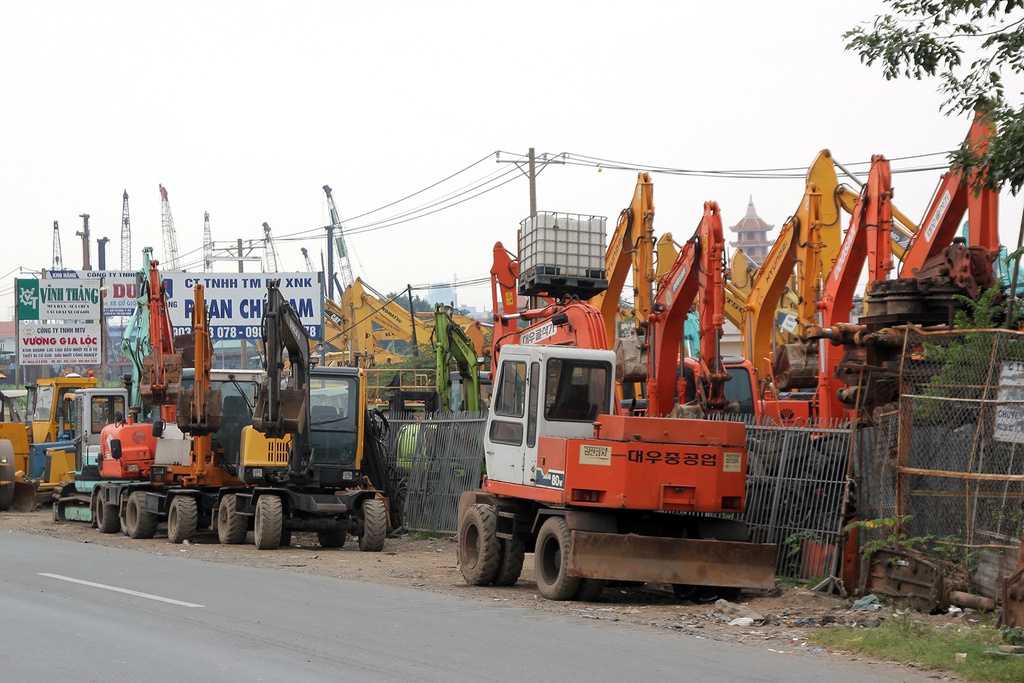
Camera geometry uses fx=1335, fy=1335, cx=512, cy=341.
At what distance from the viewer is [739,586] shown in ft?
46.2

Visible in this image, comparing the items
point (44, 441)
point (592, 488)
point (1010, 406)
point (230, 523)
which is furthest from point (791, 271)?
point (44, 441)

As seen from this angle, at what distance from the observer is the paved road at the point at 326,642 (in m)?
9.57

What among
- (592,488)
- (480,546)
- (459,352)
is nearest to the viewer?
(592,488)

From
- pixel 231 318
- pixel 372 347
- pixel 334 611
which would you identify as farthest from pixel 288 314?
pixel 372 347

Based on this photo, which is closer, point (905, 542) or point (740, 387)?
point (905, 542)

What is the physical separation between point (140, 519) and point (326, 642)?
13.2m

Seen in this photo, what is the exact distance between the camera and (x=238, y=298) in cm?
4288

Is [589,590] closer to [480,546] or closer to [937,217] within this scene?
[480,546]

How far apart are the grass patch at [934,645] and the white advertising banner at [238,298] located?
105 feet

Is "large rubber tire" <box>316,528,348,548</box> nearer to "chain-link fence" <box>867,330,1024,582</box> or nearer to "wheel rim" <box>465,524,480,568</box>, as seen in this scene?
"wheel rim" <box>465,524,480,568</box>

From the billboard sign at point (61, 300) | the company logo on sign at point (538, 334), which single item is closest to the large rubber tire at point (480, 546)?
the company logo on sign at point (538, 334)

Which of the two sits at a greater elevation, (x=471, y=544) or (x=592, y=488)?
(x=592, y=488)

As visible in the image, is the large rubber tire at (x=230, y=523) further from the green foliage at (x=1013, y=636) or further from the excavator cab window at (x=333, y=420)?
the green foliage at (x=1013, y=636)

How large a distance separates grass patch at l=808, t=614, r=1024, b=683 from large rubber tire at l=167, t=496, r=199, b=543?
12.9 meters
